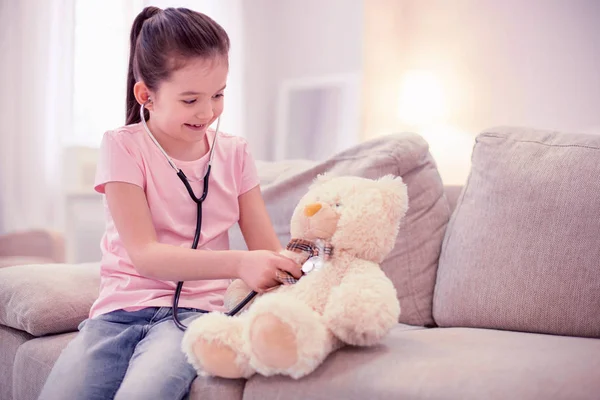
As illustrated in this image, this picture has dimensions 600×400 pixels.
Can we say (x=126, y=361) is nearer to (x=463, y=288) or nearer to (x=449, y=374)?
(x=449, y=374)

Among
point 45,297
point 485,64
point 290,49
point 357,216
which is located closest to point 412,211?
point 357,216

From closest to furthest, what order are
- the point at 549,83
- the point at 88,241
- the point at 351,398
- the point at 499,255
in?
the point at 351,398 < the point at 499,255 < the point at 88,241 < the point at 549,83

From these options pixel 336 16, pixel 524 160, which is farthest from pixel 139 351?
pixel 336 16

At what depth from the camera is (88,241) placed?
268 cm

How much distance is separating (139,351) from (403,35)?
2783 mm

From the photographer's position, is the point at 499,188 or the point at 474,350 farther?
the point at 499,188

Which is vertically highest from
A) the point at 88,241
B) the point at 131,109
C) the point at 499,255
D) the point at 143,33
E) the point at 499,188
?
the point at 143,33

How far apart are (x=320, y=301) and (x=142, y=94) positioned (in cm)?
63

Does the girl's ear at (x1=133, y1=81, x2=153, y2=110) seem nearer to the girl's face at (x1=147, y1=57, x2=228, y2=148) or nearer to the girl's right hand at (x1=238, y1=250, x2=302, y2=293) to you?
the girl's face at (x1=147, y1=57, x2=228, y2=148)

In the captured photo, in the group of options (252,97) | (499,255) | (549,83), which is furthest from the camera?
(252,97)

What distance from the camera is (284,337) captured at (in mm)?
1023

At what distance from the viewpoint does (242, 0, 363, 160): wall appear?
3395 millimetres

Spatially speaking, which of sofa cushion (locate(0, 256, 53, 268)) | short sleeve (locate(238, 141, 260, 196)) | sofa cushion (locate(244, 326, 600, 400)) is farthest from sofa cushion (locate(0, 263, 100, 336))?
sofa cushion (locate(0, 256, 53, 268))

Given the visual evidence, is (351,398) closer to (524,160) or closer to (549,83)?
(524,160)
